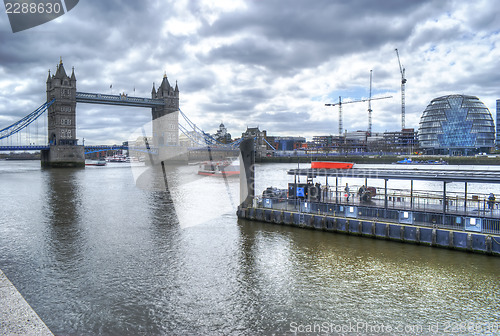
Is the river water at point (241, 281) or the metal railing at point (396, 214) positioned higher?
the metal railing at point (396, 214)

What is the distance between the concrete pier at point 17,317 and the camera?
12250 millimetres

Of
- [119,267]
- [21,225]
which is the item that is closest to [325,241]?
[119,267]

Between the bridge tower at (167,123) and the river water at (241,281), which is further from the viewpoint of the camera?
the bridge tower at (167,123)

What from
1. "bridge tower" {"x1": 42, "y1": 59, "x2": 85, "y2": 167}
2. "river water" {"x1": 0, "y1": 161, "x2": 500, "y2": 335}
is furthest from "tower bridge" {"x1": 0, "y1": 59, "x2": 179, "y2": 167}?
"river water" {"x1": 0, "y1": 161, "x2": 500, "y2": 335}

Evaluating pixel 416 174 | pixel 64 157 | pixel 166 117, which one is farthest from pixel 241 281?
pixel 166 117

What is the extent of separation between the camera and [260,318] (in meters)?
13.5

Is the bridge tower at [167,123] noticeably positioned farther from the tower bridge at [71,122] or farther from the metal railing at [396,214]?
the metal railing at [396,214]

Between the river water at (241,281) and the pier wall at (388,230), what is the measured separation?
562 millimetres

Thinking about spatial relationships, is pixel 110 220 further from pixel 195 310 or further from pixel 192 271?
pixel 195 310

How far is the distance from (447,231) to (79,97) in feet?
447

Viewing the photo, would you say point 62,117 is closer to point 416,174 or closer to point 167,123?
point 167,123

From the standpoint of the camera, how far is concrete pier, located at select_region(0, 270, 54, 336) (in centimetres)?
1225

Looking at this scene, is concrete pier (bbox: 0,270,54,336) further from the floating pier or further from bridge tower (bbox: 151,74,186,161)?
bridge tower (bbox: 151,74,186,161)

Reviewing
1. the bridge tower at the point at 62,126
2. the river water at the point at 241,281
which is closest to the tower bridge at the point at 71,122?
the bridge tower at the point at 62,126
